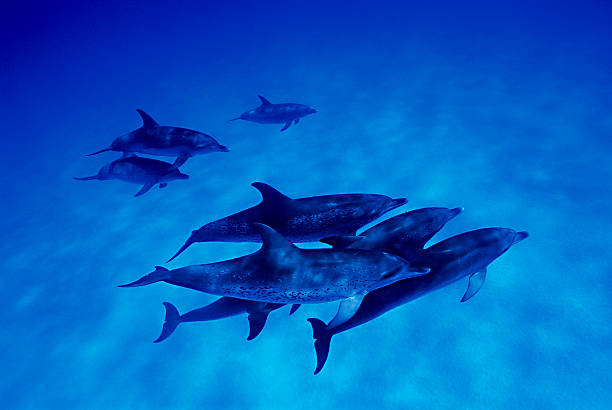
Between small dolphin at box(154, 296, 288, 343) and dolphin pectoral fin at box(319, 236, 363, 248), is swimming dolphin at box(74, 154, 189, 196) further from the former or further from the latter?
dolphin pectoral fin at box(319, 236, 363, 248)

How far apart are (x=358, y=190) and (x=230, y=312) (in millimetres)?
5464

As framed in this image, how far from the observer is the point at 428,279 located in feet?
15.0

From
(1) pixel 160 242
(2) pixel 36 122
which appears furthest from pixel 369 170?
(2) pixel 36 122

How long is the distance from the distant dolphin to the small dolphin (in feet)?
1.34

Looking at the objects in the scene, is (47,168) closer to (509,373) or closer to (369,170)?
(369,170)

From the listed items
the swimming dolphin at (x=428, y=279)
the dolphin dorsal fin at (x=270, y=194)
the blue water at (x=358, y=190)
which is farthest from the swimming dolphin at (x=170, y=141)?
the swimming dolphin at (x=428, y=279)

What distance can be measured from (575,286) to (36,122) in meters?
33.3

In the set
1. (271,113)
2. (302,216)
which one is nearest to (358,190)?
(271,113)

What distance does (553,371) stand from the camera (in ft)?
17.4

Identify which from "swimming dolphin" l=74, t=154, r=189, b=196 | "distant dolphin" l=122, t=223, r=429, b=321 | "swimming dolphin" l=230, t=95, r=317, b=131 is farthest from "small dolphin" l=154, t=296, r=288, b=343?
"swimming dolphin" l=230, t=95, r=317, b=131

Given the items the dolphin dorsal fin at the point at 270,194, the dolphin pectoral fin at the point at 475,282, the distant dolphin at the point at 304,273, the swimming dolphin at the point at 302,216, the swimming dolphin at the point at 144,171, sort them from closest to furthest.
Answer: the distant dolphin at the point at 304,273 → the dolphin dorsal fin at the point at 270,194 → the swimming dolphin at the point at 302,216 → the dolphin pectoral fin at the point at 475,282 → the swimming dolphin at the point at 144,171

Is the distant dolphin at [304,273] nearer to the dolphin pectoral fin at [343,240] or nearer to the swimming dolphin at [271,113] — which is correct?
the dolphin pectoral fin at [343,240]

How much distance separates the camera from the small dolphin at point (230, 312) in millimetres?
4691

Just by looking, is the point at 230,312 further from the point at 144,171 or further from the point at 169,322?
the point at 144,171
